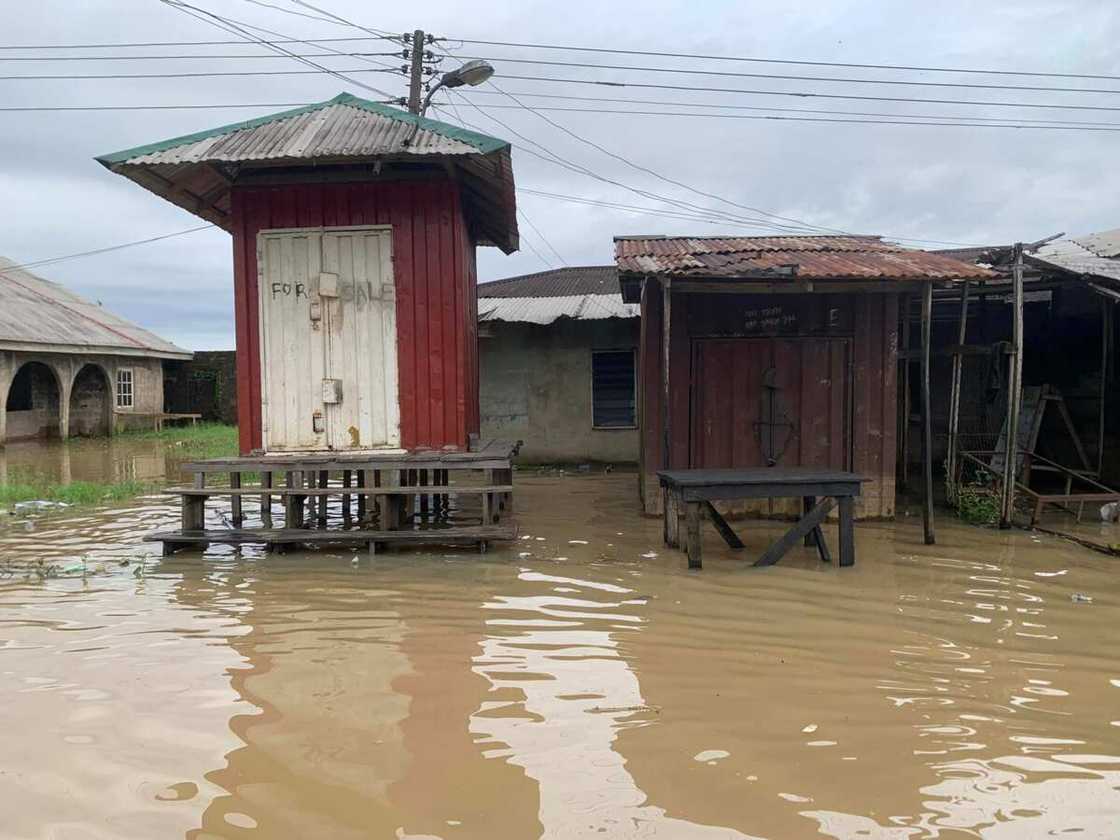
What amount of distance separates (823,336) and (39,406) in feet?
71.3

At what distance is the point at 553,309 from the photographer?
14.9 meters

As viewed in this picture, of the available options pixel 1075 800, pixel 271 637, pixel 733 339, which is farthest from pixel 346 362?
pixel 1075 800

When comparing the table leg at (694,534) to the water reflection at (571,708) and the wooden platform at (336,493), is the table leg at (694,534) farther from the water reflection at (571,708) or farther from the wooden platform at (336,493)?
the wooden platform at (336,493)

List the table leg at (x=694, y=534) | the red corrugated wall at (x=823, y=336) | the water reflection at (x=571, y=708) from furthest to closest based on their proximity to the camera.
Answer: the red corrugated wall at (x=823, y=336)
the table leg at (x=694, y=534)
the water reflection at (x=571, y=708)

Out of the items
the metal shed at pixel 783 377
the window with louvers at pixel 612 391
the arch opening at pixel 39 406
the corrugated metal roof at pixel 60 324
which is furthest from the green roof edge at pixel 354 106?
the arch opening at pixel 39 406

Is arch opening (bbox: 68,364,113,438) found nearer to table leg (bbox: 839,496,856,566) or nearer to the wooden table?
the wooden table

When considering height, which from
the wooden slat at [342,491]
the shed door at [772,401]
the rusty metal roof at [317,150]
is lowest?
the wooden slat at [342,491]

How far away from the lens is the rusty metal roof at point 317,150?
24.2 ft

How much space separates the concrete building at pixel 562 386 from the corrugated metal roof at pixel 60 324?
38.9ft

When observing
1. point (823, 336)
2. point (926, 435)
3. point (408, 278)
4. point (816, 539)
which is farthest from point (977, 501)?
point (408, 278)

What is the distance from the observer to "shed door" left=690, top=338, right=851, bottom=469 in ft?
30.8

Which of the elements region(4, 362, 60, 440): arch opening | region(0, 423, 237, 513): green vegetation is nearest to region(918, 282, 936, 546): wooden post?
region(0, 423, 237, 513): green vegetation

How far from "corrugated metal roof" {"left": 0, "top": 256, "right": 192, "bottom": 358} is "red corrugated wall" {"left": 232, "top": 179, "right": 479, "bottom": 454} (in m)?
14.0

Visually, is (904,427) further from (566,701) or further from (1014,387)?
(566,701)
